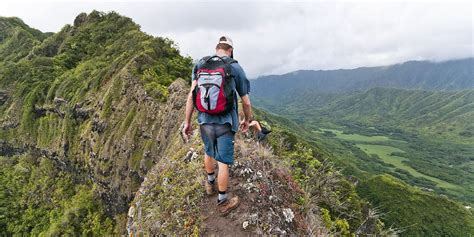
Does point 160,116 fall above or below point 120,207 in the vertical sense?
above

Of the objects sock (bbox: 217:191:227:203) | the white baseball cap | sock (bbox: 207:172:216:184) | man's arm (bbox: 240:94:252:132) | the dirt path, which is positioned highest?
the white baseball cap

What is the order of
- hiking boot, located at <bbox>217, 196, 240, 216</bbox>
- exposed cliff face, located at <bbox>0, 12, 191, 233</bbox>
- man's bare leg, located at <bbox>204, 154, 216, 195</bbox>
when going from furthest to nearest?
exposed cliff face, located at <bbox>0, 12, 191, 233</bbox>
man's bare leg, located at <bbox>204, 154, 216, 195</bbox>
hiking boot, located at <bbox>217, 196, 240, 216</bbox>

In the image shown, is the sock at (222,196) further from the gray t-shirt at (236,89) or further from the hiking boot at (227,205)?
the gray t-shirt at (236,89)

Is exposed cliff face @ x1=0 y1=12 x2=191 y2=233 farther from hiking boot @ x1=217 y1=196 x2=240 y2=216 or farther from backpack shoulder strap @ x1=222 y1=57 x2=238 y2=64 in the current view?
backpack shoulder strap @ x1=222 y1=57 x2=238 y2=64

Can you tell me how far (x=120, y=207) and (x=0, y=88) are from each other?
2882cm

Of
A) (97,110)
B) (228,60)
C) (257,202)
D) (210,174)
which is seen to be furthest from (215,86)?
(97,110)

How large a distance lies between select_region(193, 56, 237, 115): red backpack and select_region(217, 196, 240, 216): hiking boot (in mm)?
1745

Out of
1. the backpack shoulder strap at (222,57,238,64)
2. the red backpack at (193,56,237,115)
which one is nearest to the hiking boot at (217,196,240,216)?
the red backpack at (193,56,237,115)

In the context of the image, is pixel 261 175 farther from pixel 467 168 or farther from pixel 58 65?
pixel 467 168

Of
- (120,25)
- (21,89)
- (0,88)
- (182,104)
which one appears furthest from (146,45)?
(0,88)

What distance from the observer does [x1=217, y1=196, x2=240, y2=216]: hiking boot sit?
571cm

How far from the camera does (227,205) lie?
5746 mm

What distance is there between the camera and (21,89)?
107ft

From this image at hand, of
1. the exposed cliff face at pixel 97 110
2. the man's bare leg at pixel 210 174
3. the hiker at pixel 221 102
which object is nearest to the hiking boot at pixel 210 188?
the man's bare leg at pixel 210 174
